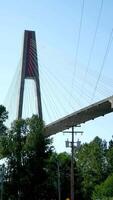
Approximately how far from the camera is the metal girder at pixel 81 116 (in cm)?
4458

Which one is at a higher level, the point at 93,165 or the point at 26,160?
the point at 26,160

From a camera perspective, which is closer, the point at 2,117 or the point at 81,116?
the point at 81,116

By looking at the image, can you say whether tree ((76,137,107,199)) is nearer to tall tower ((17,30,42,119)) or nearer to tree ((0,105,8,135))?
tree ((0,105,8,135))

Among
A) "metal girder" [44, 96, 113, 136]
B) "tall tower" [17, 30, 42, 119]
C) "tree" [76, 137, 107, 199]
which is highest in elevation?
"tall tower" [17, 30, 42, 119]

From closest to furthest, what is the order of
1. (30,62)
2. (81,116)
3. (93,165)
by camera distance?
(81,116), (30,62), (93,165)

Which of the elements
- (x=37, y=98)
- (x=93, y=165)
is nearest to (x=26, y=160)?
(x=37, y=98)

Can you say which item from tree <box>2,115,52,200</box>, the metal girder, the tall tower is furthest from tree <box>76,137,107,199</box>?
tree <box>2,115,52,200</box>

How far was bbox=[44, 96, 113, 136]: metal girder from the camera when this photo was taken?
4458cm

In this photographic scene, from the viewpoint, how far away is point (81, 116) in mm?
50188

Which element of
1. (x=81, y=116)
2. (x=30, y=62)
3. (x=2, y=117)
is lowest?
(x=81, y=116)

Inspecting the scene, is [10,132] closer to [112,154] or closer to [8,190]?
[8,190]

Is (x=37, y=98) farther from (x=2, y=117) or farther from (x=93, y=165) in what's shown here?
(x=93, y=165)

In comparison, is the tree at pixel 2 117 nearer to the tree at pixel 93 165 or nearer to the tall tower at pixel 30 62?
the tall tower at pixel 30 62

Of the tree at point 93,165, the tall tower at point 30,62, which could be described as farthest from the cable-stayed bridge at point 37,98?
the tree at point 93,165
